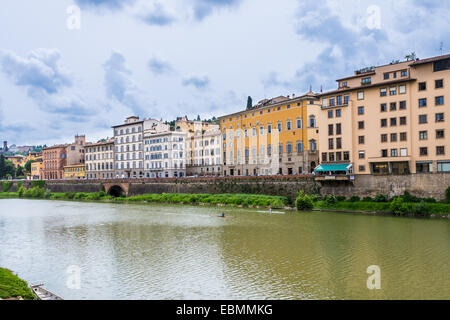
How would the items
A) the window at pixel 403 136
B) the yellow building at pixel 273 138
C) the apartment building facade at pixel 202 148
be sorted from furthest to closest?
the apartment building facade at pixel 202 148, the yellow building at pixel 273 138, the window at pixel 403 136

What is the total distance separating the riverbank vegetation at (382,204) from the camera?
40750mm

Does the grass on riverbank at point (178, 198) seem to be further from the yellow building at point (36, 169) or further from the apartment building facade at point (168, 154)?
the yellow building at point (36, 169)

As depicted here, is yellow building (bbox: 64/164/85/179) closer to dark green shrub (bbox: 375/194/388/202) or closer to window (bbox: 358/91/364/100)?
window (bbox: 358/91/364/100)

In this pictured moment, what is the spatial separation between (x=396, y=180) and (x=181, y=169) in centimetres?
5463

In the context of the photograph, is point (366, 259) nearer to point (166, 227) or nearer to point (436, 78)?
point (166, 227)

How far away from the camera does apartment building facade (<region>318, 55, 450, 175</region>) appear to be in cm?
4353

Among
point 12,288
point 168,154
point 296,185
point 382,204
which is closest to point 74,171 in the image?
point 168,154

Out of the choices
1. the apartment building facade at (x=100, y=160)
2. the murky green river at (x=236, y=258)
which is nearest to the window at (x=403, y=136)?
the murky green river at (x=236, y=258)

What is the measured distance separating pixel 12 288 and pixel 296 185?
151 ft

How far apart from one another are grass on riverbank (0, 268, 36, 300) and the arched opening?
72.8m

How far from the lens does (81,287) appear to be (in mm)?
18438

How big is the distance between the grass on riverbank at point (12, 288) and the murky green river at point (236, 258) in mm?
2952

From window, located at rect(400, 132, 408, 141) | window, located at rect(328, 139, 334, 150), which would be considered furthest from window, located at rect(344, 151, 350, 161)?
window, located at rect(400, 132, 408, 141)

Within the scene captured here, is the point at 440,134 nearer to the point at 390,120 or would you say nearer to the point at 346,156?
the point at 390,120
